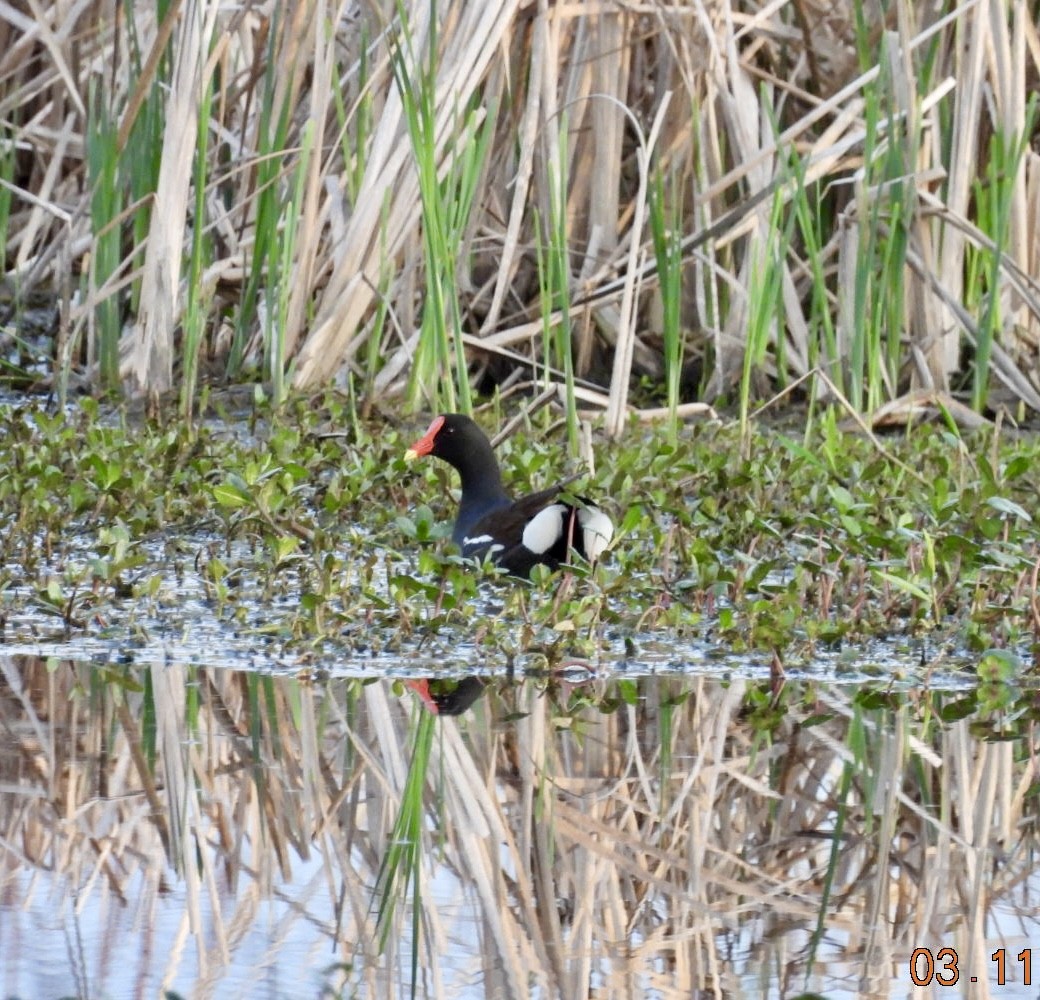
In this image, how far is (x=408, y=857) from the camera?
2.87 m

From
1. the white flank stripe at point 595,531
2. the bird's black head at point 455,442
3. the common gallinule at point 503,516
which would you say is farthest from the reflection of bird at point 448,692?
the bird's black head at point 455,442

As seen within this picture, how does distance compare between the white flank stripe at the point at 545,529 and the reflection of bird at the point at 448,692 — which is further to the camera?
the white flank stripe at the point at 545,529

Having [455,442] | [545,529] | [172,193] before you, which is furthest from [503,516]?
[172,193]

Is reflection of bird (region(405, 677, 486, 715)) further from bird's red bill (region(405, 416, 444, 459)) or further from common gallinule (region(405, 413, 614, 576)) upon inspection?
bird's red bill (region(405, 416, 444, 459))

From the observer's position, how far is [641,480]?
5.42 meters

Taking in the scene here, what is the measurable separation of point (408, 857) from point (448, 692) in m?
0.95

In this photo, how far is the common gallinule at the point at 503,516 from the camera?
4.60m

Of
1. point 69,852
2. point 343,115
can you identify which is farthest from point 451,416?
point 69,852

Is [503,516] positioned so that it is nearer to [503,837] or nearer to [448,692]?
[448,692]

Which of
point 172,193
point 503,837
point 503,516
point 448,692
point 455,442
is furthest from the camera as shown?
point 172,193

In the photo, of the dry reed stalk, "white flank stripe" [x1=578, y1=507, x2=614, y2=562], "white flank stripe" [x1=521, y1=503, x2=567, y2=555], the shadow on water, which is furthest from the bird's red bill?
the shadow on water

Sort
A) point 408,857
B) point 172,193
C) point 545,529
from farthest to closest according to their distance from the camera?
point 172,193 → point 545,529 → point 408,857

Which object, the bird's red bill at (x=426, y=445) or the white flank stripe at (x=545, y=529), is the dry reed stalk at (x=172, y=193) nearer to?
the bird's red bill at (x=426, y=445)

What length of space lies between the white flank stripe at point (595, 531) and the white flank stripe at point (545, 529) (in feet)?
0.33
